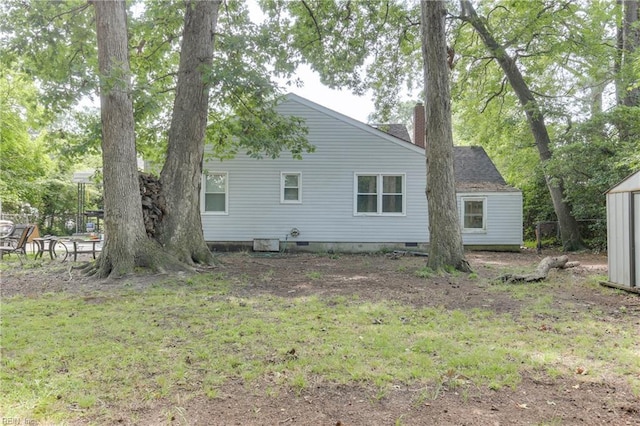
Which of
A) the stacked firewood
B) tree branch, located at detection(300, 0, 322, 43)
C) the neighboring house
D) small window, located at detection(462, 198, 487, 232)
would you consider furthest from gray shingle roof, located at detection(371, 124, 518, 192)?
the stacked firewood

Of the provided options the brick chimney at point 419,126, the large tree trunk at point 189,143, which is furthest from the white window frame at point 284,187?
the brick chimney at point 419,126

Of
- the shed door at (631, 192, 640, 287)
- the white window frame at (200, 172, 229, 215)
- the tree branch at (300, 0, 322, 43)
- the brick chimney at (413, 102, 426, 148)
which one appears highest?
the tree branch at (300, 0, 322, 43)

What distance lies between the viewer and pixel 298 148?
12.0 metres

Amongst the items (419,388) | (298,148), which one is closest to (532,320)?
(419,388)

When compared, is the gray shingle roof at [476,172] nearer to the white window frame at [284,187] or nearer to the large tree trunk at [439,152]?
the white window frame at [284,187]

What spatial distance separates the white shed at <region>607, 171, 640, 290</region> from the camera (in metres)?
6.42

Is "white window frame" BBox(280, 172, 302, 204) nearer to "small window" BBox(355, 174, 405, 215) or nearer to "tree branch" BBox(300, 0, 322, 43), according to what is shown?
"small window" BBox(355, 174, 405, 215)

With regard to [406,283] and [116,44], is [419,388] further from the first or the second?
[116,44]

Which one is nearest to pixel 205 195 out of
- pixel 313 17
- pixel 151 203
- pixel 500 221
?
pixel 151 203

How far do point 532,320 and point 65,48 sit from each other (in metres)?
11.9

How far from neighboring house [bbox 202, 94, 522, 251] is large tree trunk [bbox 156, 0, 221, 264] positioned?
5003 millimetres

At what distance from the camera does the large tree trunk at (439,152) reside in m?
8.86

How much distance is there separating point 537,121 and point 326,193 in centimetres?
948

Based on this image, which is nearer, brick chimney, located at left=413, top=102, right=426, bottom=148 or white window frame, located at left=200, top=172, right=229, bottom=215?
white window frame, located at left=200, top=172, right=229, bottom=215
